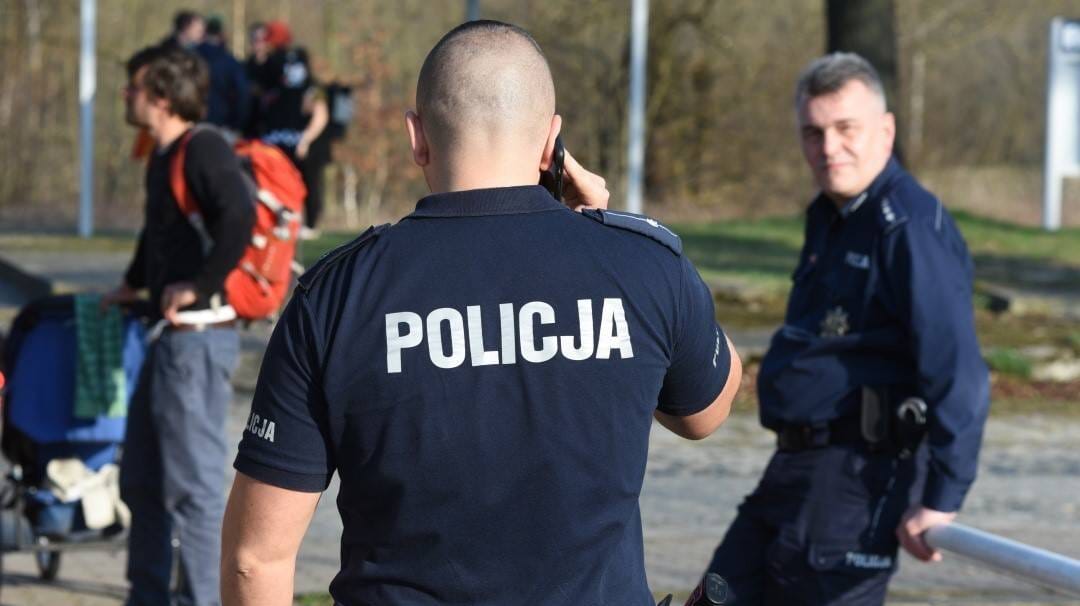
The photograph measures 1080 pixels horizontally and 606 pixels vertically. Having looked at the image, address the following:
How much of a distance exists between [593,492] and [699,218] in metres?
20.9

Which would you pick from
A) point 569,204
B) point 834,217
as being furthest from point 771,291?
point 569,204

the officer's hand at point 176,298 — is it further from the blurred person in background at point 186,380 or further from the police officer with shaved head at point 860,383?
the police officer with shaved head at point 860,383

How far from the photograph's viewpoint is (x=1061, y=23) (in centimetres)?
1541

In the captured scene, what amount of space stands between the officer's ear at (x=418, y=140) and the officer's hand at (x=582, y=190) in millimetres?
287

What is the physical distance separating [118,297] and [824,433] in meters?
2.68

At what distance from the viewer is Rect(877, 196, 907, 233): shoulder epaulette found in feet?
13.1

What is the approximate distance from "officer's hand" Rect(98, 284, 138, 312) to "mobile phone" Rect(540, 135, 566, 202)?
132 inches

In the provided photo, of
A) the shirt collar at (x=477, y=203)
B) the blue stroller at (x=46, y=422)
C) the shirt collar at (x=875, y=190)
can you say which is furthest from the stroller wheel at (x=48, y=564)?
the shirt collar at (x=477, y=203)

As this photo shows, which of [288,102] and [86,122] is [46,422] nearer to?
[288,102]

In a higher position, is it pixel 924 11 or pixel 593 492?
pixel 924 11

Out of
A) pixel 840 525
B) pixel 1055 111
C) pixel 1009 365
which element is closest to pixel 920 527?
pixel 840 525

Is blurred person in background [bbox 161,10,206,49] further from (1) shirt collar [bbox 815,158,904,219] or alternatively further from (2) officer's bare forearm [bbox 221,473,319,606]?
(2) officer's bare forearm [bbox 221,473,319,606]

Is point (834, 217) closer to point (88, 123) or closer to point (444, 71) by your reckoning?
point (444, 71)

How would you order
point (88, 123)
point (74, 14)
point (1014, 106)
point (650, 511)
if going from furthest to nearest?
point (1014, 106)
point (74, 14)
point (88, 123)
point (650, 511)
